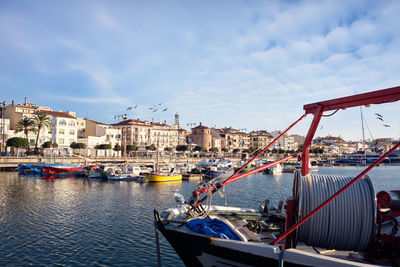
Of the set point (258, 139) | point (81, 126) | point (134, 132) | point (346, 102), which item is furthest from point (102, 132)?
point (346, 102)

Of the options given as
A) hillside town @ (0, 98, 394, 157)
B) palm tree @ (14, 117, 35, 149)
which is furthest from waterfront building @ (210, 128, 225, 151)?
palm tree @ (14, 117, 35, 149)

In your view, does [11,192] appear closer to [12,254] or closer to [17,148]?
[12,254]

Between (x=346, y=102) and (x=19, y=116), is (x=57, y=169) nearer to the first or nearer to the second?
(x=19, y=116)

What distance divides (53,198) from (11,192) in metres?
8.13

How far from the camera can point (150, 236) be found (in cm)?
2117

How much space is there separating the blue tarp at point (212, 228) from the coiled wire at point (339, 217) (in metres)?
2.05

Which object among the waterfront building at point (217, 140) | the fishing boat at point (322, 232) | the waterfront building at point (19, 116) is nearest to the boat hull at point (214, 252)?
the fishing boat at point (322, 232)

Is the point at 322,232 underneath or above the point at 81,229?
above

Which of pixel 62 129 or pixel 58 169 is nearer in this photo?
pixel 58 169

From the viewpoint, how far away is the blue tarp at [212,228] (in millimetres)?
9398

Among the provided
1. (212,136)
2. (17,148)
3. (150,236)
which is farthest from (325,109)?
(212,136)

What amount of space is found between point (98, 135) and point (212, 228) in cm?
12028

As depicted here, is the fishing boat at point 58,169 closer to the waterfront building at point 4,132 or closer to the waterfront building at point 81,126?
the waterfront building at point 4,132

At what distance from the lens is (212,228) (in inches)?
392
